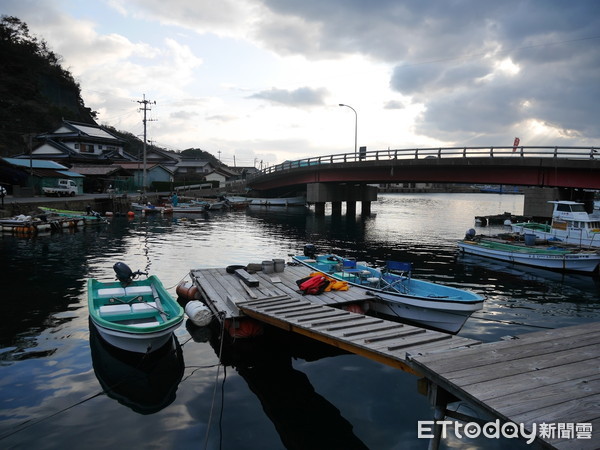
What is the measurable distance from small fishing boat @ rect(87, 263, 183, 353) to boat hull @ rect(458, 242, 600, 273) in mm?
24474

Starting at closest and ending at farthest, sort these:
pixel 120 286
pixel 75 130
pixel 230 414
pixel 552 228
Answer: pixel 230 414, pixel 120 286, pixel 552 228, pixel 75 130

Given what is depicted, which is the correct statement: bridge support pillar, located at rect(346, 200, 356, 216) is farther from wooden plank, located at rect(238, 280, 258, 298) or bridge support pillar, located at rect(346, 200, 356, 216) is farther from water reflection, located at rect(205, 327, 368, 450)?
water reflection, located at rect(205, 327, 368, 450)

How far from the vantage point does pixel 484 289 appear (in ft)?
70.4

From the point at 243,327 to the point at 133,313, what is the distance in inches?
137

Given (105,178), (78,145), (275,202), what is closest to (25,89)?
(78,145)

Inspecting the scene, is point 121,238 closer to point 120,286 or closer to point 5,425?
point 120,286

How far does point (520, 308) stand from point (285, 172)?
5080cm

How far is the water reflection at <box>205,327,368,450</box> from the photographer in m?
8.54

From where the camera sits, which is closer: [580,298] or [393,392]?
[393,392]

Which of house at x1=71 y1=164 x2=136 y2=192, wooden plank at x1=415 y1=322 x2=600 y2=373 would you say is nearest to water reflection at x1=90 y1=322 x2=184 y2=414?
wooden plank at x1=415 y1=322 x2=600 y2=373

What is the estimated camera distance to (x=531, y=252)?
27.3m

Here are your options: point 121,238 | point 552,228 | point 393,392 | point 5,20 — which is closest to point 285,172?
point 121,238

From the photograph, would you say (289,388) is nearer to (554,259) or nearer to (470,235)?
(554,259)

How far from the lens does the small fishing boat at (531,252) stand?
2506 centimetres
